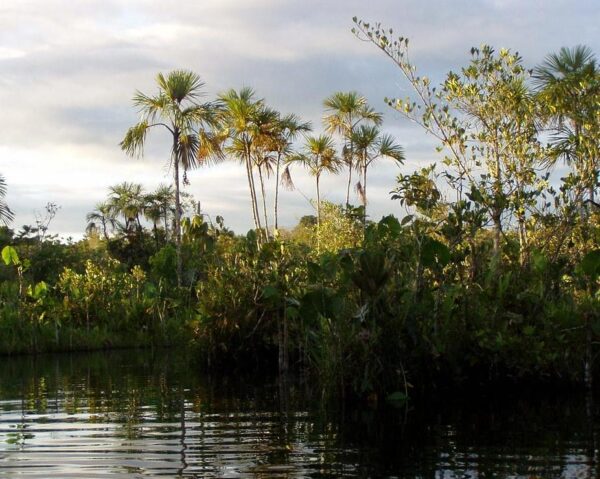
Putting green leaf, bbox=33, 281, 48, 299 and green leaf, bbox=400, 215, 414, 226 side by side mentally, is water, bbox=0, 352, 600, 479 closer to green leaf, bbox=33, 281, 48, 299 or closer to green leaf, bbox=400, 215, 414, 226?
green leaf, bbox=400, 215, 414, 226

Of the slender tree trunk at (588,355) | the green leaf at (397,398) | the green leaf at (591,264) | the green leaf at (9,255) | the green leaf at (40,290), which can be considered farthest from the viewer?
the green leaf at (40,290)

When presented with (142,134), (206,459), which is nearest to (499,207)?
(206,459)

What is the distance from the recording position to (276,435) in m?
9.93

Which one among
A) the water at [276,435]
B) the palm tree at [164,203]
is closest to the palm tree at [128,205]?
the palm tree at [164,203]

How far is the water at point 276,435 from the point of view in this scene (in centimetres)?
792

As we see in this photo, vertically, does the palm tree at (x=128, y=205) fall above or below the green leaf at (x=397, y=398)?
above

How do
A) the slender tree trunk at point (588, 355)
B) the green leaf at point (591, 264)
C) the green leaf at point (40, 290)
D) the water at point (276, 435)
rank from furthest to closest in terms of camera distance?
the green leaf at point (40, 290) → the slender tree trunk at point (588, 355) → the green leaf at point (591, 264) → the water at point (276, 435)

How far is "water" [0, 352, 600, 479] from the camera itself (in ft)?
26.0

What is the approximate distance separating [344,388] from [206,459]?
171 inches

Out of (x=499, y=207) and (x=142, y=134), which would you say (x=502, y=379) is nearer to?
(x=499, y=207)

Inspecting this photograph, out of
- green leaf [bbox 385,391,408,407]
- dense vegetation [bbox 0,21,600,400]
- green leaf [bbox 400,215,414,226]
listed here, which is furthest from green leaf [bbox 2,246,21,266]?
green leaf [bbox 385,391,408,407]

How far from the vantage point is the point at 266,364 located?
1880 cm

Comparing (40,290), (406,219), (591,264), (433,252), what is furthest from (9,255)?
(591,264)

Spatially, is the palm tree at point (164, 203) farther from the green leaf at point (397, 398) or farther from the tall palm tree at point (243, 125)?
the green leaf at point (397, 398)
